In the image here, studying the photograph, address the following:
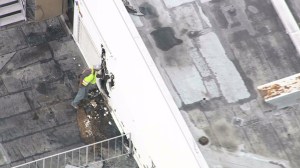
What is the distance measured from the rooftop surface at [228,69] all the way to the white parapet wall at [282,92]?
123 millimetres

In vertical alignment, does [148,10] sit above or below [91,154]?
above

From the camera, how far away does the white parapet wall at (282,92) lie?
50.7 ft

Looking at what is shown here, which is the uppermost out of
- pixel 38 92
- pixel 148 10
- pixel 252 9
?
pixel 148 10

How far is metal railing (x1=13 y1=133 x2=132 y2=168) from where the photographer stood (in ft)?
60.0

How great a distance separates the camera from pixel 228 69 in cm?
1578

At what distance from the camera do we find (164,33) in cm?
1614

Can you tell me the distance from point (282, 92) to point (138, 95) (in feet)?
10.1

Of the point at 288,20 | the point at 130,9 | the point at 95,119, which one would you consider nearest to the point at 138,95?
the point at 130,9

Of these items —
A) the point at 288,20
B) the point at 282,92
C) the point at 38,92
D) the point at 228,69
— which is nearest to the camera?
the point at 282,92

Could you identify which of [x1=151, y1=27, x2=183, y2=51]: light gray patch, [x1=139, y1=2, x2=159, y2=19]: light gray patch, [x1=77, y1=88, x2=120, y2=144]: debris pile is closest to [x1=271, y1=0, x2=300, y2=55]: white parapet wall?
[x1=151, y1=27, x2=183, y2=51]: light gray patch

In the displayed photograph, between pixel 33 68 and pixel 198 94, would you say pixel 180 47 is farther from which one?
Answer: pixel 33 68

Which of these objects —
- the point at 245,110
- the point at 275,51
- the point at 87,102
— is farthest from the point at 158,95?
the point at 87,102

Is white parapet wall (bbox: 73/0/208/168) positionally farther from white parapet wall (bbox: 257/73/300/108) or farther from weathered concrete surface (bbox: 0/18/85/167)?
white parapet wall (bbox: 257/73/300/108)

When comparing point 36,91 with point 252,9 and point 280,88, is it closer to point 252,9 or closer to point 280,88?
point 252,9
